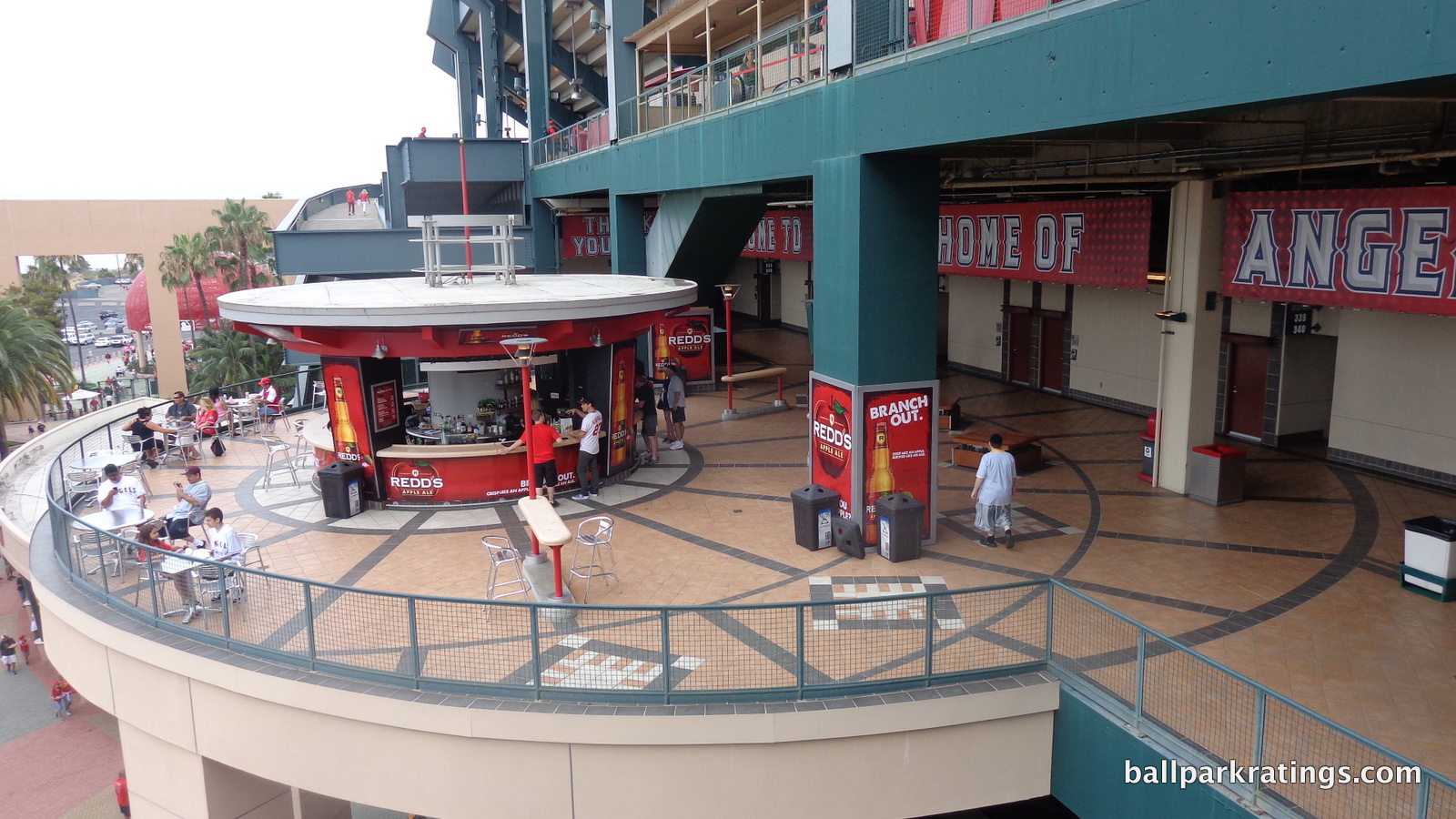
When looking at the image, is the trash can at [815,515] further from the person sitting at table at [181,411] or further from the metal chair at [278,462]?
the person sitting at table at [181,411]

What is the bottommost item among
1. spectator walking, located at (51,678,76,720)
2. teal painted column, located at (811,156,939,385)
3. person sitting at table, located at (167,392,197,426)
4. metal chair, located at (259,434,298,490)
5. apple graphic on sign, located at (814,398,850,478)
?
spectator walking, located at (51,678,76,720)

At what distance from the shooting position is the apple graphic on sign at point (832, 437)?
11906 millimetres

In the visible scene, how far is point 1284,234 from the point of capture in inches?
483

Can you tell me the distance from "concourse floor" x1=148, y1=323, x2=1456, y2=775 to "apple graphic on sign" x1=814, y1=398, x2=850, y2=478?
110cm

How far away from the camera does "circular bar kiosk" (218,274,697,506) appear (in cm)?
1334

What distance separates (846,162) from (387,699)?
7790 millimetres

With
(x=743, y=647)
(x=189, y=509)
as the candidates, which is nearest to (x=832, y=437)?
(x=743, y=647)

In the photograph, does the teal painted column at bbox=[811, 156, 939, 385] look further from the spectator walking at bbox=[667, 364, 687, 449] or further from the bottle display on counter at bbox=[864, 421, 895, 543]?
the spectator walking at bbox=[667, 364, 687, 449]

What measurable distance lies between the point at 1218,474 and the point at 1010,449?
9.82 feet

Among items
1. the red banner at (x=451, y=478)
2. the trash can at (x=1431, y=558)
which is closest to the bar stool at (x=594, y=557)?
the red banner at (x=451, y=478)

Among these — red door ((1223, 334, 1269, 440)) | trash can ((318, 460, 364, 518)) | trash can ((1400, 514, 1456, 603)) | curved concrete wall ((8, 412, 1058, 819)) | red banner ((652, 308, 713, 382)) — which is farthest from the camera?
red banner ((652, 308, 713, 382))

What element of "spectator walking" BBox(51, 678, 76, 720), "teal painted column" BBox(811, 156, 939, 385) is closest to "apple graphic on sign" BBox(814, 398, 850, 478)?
"teal painted column" BBox(811, 156, 939, 385)

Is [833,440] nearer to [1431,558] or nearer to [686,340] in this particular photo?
[1431,558]

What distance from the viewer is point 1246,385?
1733 centimetres
